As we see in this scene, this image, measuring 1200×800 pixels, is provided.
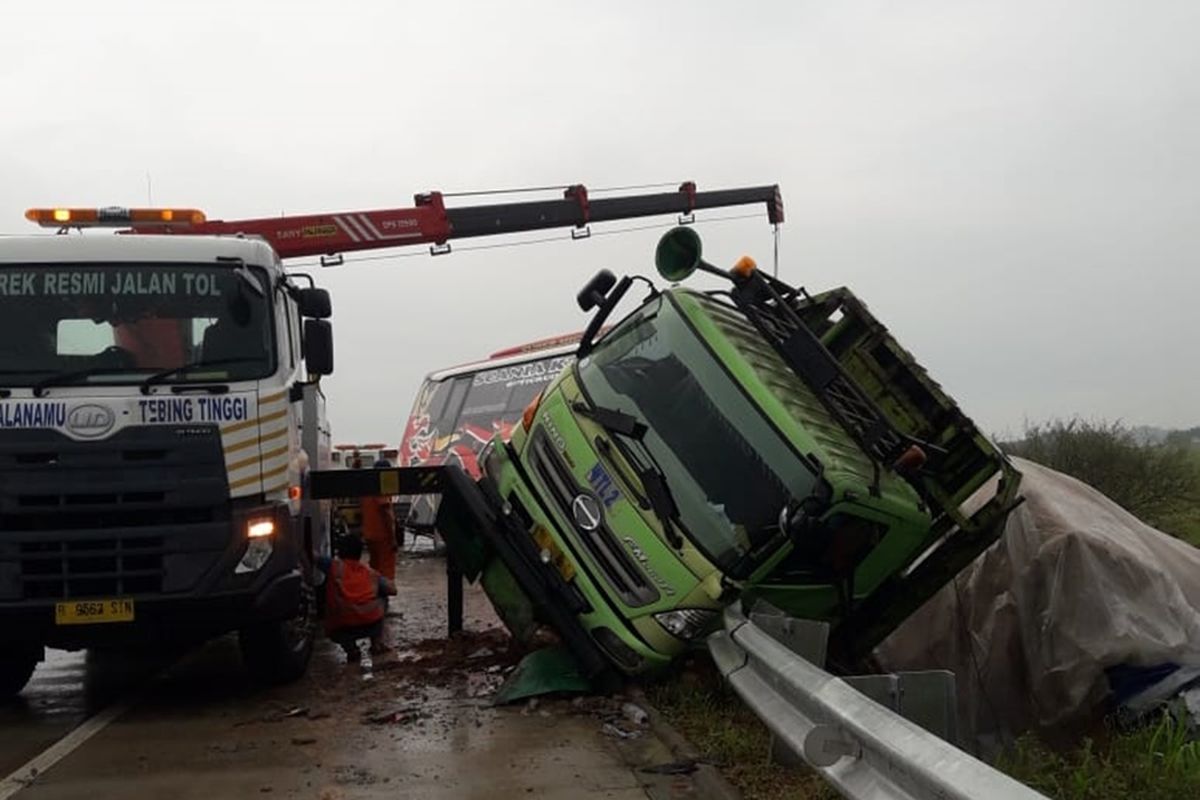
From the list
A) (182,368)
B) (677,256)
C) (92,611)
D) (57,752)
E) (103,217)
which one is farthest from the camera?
(103,217)

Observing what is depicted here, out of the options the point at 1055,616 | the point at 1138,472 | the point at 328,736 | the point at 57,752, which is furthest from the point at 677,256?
the point at 1138,472

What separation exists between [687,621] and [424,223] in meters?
7.14

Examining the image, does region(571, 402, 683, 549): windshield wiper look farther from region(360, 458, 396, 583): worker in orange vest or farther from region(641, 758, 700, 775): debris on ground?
region(360, 458, 396, 583): worker in orange vest

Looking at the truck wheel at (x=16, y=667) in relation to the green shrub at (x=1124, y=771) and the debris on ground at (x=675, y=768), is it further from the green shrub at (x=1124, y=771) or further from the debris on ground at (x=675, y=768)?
the green shrub at (x=1124, y=771)

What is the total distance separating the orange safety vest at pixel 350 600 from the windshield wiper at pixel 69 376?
2.60 metres

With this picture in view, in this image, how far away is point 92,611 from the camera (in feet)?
20.0

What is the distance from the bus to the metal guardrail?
9891 mm

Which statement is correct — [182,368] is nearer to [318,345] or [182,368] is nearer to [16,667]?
[318,345]

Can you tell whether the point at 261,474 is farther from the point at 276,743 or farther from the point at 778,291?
the point at 778,291

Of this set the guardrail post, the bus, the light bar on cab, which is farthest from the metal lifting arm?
the guardrail post

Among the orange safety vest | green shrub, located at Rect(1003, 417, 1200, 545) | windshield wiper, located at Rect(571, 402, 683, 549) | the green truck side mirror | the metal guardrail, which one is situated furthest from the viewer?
green shrub, located at Rect(1003, 417, 1200, 545)

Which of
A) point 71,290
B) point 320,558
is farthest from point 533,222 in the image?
point 71,290

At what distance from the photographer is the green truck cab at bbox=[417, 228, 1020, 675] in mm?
5984

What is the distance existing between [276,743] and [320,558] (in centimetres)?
355
